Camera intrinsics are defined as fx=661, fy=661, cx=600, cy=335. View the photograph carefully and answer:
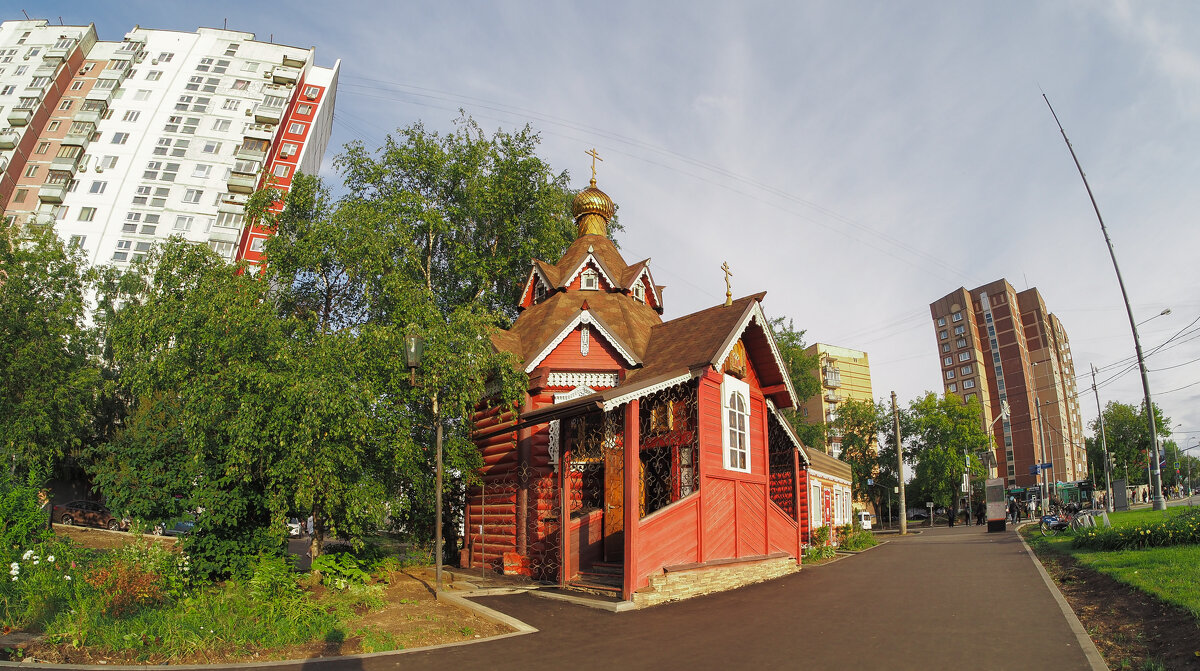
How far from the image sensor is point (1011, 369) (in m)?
88.5

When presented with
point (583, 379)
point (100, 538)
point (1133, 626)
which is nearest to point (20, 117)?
point (100, 538)

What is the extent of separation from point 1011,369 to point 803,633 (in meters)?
94.8

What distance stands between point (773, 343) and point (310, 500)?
11.3 meters

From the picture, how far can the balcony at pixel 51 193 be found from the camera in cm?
4966

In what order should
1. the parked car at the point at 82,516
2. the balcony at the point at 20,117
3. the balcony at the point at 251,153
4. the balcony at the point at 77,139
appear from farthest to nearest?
the balcony at the point at 251,153 < the balcony at the point at 20,117 < the balcony at the point at 77,139 < the parked car at the point at 82,516

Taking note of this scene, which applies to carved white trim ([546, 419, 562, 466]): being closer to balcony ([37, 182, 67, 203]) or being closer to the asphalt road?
the asphalt road

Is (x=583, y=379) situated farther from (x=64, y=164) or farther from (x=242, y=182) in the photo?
(x=64, y=164)

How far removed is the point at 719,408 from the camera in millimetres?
15398

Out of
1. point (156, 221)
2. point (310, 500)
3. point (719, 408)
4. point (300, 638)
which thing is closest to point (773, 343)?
point (719, 408)

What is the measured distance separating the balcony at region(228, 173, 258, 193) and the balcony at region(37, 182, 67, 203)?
11895 millimetres

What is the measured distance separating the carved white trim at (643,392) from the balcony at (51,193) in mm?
56303

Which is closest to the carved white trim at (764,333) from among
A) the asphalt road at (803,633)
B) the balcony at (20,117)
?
the asphalt road at (803,633)

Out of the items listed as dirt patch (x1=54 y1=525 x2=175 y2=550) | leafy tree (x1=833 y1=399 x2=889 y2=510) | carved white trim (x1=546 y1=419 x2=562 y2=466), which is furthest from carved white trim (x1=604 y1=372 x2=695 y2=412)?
leafy tree (x1=833 y1=399 x2=889 y2=510)

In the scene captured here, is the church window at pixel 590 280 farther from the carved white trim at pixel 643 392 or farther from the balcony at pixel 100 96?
the balcony at pixel 100 96
